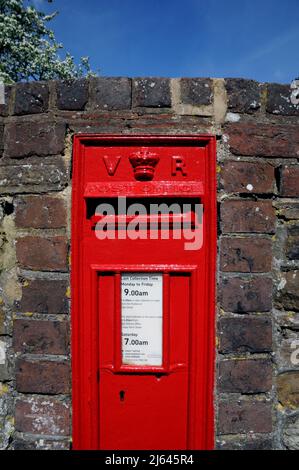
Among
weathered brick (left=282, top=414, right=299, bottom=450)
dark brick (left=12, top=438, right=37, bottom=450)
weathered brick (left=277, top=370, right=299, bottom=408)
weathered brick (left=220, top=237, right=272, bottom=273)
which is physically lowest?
dark brick (left=12, top=438, right=37, bottom=450)

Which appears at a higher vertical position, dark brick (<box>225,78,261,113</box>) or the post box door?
dark brick (<box>225,78,261,113</box>)

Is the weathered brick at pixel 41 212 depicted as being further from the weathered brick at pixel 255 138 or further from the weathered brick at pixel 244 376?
the weathered brick at pixel 244 376

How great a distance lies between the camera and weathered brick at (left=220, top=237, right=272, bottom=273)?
1164mm

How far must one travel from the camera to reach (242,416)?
3.89 feet

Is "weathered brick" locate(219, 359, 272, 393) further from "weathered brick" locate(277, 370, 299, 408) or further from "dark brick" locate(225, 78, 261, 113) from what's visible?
"dark brick" locate(225, 78, 261, 113)

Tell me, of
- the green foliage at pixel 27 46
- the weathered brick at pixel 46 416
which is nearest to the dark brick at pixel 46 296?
the weathered brick at pixel 46 416

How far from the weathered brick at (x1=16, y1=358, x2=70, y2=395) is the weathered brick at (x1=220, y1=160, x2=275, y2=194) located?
86cm

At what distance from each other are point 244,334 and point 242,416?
0.29 meters

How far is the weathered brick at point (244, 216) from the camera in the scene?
1.16m

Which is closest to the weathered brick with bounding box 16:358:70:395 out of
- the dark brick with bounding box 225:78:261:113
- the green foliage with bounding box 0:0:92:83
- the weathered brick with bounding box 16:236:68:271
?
the weathered brick with bounding box 16:236:68:271

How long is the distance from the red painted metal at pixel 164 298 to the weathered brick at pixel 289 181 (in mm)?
252

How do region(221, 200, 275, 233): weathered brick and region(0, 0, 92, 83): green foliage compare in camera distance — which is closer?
region(221, 200, 275, 233): weathered brick

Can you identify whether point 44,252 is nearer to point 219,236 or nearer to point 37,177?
point 37,177
